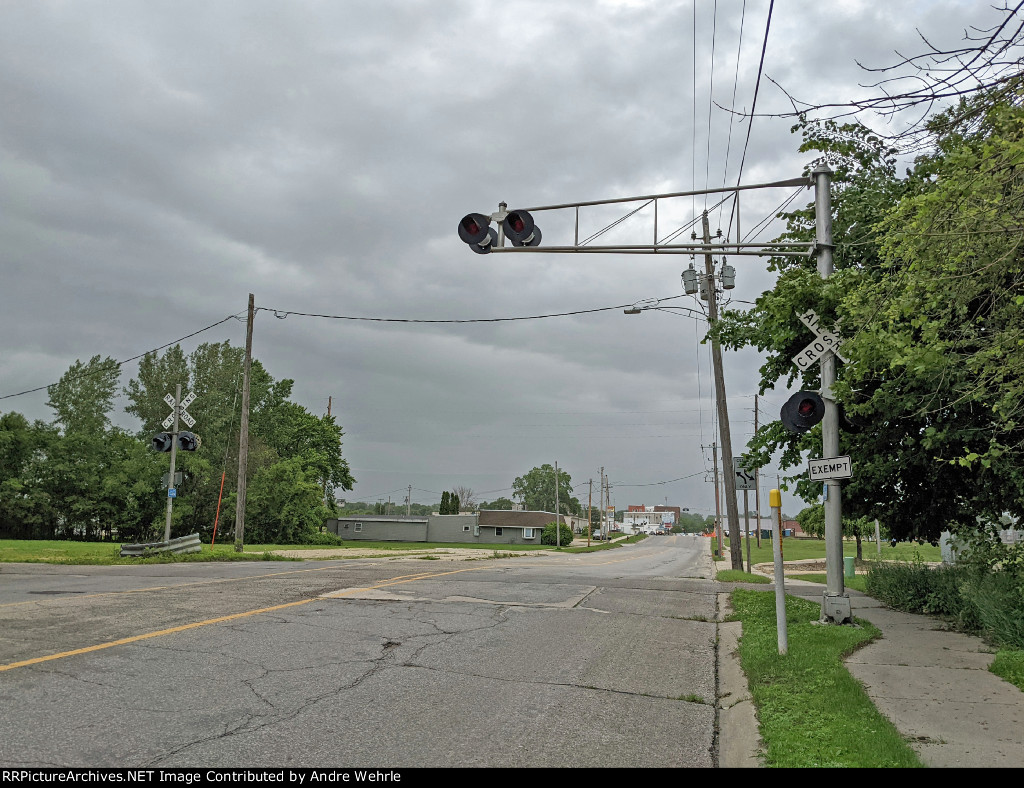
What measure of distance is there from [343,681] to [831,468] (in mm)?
7456

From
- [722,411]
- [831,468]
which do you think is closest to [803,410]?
[831,468]

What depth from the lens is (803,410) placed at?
413 inches

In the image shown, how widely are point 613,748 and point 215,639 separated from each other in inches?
196

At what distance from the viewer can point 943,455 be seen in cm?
1160

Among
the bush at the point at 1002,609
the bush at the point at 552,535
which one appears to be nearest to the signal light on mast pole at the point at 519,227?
the bush at the point at 1002,609

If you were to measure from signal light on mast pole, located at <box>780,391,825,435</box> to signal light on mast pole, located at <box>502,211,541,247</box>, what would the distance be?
15.0 feet

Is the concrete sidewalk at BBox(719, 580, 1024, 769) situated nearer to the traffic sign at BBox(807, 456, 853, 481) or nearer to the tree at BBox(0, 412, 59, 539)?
the traffic sign at BBox(807, 456, 853, 481)

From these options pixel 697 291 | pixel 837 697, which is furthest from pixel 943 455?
pixel 697 291

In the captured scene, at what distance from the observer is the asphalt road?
4.82 metres

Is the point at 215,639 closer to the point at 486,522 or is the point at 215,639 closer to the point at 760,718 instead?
the point at 760,718

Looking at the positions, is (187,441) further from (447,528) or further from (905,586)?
(447,528)

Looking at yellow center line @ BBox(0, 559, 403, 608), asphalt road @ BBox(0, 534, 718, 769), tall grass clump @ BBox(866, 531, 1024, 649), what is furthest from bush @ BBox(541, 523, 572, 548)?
asphalt road @ BBox(0, 534, 718, 769)

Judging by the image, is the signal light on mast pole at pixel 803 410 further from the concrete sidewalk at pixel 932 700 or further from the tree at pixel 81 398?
the tree at pixel 81 398

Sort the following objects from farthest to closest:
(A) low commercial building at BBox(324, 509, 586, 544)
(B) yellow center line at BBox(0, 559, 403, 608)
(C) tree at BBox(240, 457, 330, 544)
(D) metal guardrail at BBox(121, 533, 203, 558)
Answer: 1. (A) low commercial building at BBox(324, 509, 586, 544)
2. (C) tree at BBox(240, 457, 330, 544)
3. (D) metal guardrail at BBox(121, 533, 203, 558)
4. (B) yellow center line at BBox(0, 559, 403, 608)
